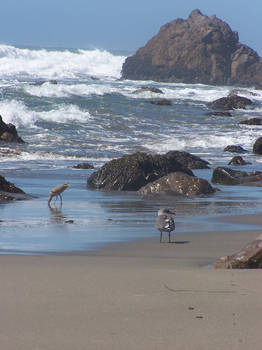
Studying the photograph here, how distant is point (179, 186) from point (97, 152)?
952cm

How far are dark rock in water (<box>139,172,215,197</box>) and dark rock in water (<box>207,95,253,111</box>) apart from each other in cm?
3149

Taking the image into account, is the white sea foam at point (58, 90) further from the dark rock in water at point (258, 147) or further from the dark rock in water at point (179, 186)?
the dark rock in water at point (179, 186)

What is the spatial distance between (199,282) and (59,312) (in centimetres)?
109

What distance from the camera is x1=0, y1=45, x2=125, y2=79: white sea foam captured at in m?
72.6

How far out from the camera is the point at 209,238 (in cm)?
704

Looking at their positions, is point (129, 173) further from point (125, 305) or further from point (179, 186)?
point (125, 305)

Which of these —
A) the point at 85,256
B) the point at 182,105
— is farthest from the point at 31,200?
the point at 182,105

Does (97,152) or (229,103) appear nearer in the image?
(97,152)

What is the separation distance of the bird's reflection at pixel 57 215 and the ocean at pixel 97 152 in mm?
12

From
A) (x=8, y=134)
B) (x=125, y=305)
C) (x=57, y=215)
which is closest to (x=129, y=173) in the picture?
(x=57, y=215)

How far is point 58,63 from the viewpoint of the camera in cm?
8300

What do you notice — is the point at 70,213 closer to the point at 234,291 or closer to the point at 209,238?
the point at 209,238

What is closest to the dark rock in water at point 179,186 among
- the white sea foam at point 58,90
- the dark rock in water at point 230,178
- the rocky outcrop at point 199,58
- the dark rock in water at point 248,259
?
the dark rock in water at point 230,178

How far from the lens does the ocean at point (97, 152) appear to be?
7.61 m
